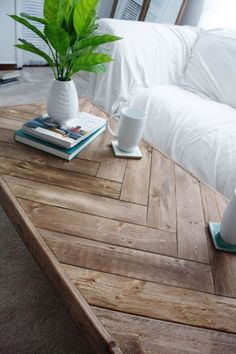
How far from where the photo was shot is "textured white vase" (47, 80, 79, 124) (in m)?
0.72

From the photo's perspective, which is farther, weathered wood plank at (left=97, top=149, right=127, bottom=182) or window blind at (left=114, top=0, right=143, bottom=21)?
window blind at (left=114, top=0, right=143, bottom=21)

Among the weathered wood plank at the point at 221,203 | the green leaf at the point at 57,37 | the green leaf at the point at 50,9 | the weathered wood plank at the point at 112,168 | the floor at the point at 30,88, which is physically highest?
the green leaf at the point at 50,9

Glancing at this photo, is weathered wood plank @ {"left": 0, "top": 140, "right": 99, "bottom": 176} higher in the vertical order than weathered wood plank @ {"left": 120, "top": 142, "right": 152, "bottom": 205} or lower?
lower

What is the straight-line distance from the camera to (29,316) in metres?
0.78

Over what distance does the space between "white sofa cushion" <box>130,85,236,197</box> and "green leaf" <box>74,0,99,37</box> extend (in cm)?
64

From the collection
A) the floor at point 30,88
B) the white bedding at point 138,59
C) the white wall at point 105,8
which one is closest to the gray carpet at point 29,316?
the white bedding at point 138,59

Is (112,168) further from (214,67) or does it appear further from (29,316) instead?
(214,67)

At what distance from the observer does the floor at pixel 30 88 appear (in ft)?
6.55

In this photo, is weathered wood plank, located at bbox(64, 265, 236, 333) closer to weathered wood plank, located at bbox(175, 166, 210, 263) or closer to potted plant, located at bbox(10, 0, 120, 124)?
weathered wood plank, located at bbox(175, 166, 210, 263)

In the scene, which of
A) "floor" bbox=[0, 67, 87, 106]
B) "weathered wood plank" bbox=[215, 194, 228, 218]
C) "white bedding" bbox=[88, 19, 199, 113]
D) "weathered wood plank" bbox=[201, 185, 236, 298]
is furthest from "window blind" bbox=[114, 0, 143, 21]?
"weathered wood plank" bbox=[201, 185, 236, 298]

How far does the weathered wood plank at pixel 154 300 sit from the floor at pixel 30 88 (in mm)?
1776

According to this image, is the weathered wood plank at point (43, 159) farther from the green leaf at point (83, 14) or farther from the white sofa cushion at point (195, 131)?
the white sofa cushion at point (195, 131)

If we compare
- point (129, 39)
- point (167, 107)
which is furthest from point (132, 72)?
point (167, 107)

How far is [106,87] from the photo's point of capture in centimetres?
143
